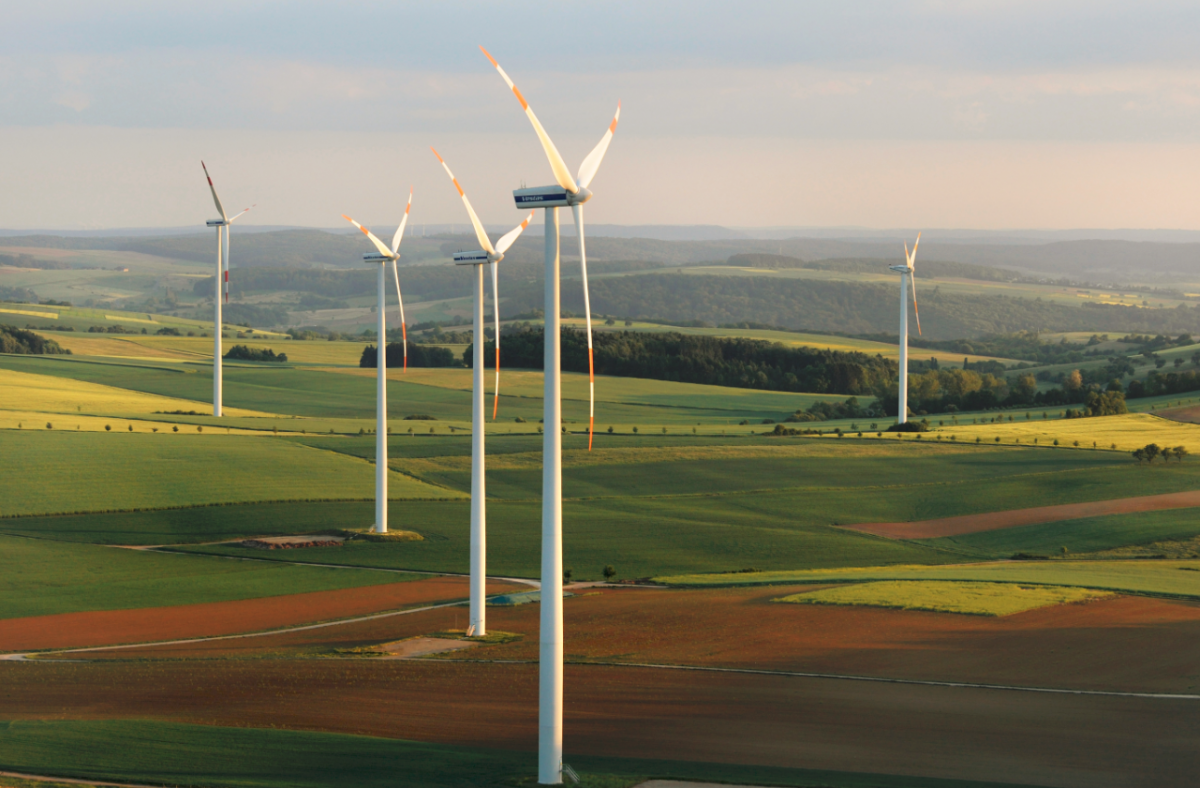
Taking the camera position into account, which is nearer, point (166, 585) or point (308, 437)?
point (166, 585)

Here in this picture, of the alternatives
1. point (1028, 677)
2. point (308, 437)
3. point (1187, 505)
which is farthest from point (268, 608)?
point (1187, 505)

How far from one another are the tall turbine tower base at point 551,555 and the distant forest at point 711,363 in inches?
4961

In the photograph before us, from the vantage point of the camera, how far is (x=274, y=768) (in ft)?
81.2

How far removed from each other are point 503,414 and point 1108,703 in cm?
8919

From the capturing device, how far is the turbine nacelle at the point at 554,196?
2414 centimetres

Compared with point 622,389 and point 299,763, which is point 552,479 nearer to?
point 299,763

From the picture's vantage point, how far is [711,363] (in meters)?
164

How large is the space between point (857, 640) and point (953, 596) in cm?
817

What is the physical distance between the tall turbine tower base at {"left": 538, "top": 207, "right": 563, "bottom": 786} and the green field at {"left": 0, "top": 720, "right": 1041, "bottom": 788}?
1324 mm

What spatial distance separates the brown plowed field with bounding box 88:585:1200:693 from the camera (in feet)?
119

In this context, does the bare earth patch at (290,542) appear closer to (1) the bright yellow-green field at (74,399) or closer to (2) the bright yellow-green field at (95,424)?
(2) the bright yellow-green field at (95,424)

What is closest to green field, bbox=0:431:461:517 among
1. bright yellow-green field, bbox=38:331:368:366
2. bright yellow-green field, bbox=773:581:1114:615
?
bright yellow-green field, bbox=773:581:1114:615

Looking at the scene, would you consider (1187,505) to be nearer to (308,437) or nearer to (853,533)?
(853,533)

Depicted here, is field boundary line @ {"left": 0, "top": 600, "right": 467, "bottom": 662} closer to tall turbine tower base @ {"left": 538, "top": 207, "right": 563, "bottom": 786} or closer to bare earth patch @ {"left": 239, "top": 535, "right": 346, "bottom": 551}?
bare earth patch @ {"left": 239, "top": 535, "right": 346, "bottom": 551}
